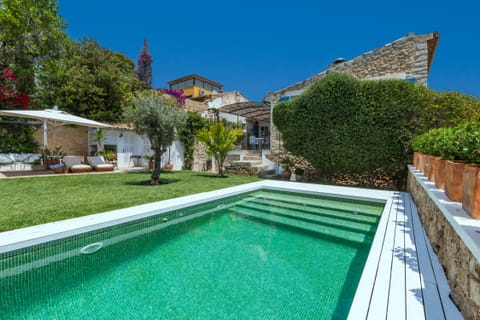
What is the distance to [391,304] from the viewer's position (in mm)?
2174

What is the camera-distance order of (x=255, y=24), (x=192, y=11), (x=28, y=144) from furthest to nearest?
(x=255, y=24) < (x=192, y=11) < (x=28, y=144)

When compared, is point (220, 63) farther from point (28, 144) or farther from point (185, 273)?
point (185, 273)

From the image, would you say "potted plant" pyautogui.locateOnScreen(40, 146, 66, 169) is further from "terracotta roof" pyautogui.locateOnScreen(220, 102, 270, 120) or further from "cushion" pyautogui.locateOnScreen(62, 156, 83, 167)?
"terracotta roof" pyautogui.locateOnScreen(220, 102, 270, 120)

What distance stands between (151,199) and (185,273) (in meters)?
3.67

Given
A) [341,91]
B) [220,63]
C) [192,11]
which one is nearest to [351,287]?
[341,91]

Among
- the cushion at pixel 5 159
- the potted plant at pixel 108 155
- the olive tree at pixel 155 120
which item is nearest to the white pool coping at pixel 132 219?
the olive tree at pixel 155 120

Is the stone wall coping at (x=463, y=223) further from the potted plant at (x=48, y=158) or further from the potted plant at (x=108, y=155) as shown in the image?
the potted plant at (x=108, y=155)

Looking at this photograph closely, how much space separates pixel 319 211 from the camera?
663cm

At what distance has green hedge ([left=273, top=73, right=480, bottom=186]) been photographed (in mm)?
8773

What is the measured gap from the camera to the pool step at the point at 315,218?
5.27 m

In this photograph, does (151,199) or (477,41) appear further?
(477,41)

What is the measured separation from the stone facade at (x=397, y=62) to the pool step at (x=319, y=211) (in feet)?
21.8

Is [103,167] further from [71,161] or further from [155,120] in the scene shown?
[155,120]

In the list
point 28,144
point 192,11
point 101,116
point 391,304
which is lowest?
point 391,304
